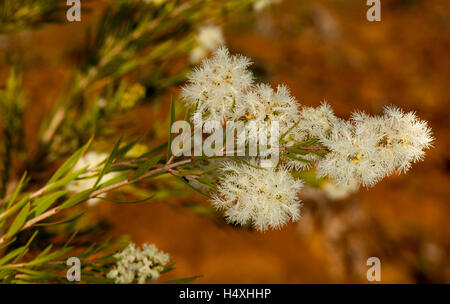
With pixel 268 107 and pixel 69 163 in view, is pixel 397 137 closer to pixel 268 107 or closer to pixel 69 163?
pixel 268 107

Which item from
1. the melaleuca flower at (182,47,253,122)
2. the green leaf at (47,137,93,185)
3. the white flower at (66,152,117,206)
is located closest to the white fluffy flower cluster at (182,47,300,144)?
the melaleuca flower at (182,47,253,122)

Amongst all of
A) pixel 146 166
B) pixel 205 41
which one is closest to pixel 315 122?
pixel 146 166

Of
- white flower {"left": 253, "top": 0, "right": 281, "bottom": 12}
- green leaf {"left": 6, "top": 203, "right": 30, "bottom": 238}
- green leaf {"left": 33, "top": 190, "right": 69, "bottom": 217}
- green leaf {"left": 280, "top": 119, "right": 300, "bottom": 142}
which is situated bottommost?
green leaf {"left": 6, "top": 203, "right": 30, "bottom": 238}

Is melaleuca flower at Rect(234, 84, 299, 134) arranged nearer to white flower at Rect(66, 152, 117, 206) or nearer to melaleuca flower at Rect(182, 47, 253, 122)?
melaleuca flower at Rect(182, 47, 253, 122)

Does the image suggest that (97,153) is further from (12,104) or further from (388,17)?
(388,17)

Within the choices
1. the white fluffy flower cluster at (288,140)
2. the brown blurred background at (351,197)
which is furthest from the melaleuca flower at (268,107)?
the brown blurred background at (351,197)
